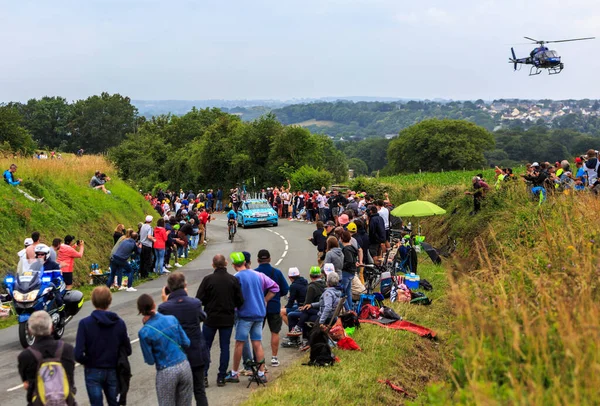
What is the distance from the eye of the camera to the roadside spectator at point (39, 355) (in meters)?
7.09

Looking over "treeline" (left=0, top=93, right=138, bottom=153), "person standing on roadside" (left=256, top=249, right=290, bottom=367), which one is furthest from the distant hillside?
"treeline" (left=0, top=93, right=138, bottom=153)

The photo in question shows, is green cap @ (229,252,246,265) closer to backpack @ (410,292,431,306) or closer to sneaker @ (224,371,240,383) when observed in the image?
sneaker @ (224,371,240,383)

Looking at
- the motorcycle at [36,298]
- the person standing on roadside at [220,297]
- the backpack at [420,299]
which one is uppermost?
the person standing on roadside at [220,297]

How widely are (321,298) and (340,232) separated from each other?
3173 millimetres

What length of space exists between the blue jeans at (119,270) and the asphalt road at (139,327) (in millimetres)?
575

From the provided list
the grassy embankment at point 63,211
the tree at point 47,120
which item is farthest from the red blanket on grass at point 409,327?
the tree at point 47,120

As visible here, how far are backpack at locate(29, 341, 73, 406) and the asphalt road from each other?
2.90 m

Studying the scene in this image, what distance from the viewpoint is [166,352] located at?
312 inches

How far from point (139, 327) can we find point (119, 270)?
4.91 metres

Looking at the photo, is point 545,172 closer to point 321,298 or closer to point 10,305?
point 321,298

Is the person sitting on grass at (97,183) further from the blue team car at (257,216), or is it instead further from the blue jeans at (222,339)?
A: the blue jeans at (222,339)

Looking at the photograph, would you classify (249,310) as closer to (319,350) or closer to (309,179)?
(319,350)

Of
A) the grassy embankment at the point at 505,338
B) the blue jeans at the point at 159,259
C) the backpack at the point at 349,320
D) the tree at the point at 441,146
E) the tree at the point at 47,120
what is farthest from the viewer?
the tree at the point at 47,120

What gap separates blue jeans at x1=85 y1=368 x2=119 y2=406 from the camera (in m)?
7.88
